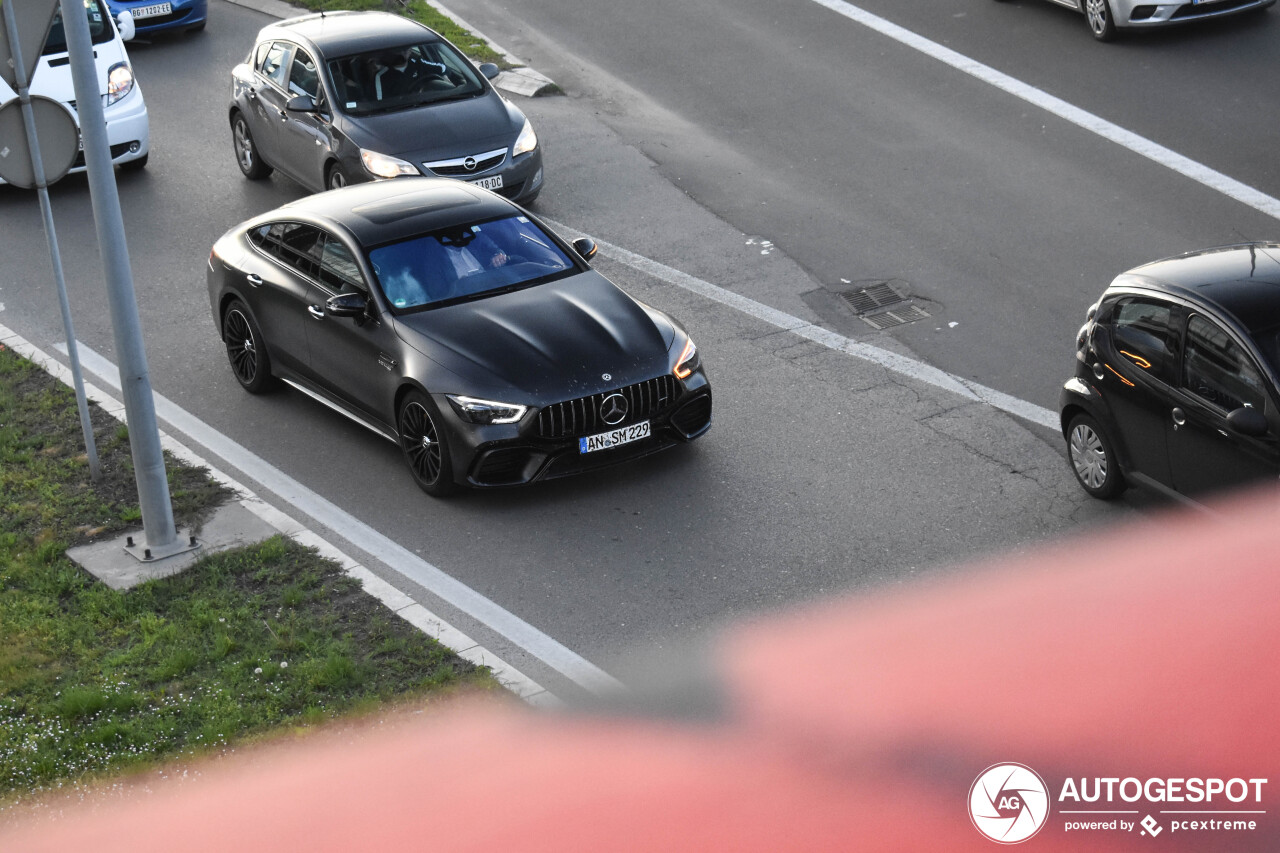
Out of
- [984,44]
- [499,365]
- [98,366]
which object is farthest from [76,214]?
[984,44]

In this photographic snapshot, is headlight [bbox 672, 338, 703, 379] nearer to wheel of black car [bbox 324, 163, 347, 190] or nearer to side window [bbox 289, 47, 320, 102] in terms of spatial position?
wheel of black car [bbox 324, 163, 347, 190]

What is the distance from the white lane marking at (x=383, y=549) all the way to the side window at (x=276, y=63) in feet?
15.6

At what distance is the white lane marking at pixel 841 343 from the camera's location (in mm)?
10969

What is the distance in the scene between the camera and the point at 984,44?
19.5m

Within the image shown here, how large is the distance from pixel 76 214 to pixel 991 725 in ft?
37.4

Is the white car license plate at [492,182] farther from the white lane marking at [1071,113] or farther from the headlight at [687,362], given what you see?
the white lane marking at [1071,113]

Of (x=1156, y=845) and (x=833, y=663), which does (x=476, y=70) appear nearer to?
(x=833, y=663)

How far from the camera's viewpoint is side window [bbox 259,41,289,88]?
51.8ft

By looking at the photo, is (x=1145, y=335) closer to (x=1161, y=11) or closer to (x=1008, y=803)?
(x=1008, y=803)

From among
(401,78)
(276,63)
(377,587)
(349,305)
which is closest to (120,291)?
(349,305)

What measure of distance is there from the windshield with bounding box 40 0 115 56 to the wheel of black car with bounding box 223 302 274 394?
6.02 metres

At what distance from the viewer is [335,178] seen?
14.9 metres

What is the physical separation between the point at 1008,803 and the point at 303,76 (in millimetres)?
11272

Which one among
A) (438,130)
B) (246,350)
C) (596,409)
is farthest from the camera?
(438,130)
